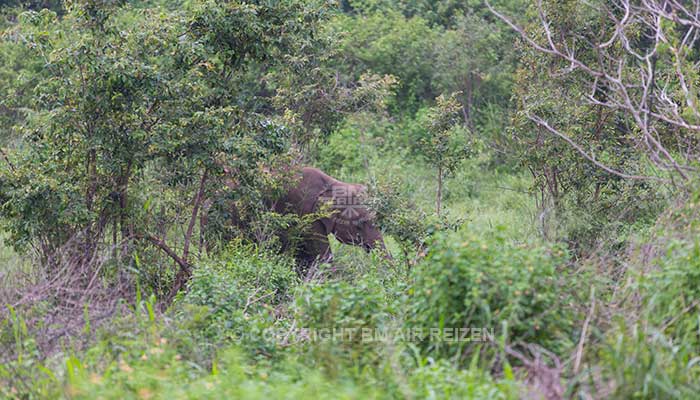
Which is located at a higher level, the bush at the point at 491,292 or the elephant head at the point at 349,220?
the bush at the point at 491,292

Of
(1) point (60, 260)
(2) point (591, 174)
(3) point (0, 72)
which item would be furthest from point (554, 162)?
(3) point (0, 72)

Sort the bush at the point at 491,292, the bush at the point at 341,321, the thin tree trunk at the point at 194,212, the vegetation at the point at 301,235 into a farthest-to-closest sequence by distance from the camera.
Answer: the thin tree trunk at the point at 194,212
the bush at the point at 341,321
the bush at the point at 491,292
the vegetation at the point at 301,235

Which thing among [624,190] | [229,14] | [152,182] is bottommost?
[624,190]

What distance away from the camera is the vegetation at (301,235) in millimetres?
5008

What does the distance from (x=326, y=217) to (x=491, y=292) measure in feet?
16.2

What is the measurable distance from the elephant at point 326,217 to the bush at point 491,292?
14.4 feet

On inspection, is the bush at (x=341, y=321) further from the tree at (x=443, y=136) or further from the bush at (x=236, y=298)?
the tree at (x=443, y=136)

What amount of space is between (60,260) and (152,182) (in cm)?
122

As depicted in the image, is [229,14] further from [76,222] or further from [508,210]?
[508,210]

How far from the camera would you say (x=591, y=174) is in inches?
359

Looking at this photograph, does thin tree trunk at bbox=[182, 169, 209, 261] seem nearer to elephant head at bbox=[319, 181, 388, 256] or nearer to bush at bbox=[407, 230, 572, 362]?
elephant head at bbox=[319, 181, 388, 256]

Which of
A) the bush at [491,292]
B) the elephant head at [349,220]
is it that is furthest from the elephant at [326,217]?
the bush at [491,292]

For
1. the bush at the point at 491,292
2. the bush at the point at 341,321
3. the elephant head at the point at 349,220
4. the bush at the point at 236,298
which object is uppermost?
the bush at the point at 491,292

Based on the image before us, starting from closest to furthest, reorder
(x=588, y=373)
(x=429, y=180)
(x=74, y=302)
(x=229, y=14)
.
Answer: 1. (x=588, y=373)
2. (x=74, y=302)
3. (x=229, y=14)
4. (x=429, y=180)
